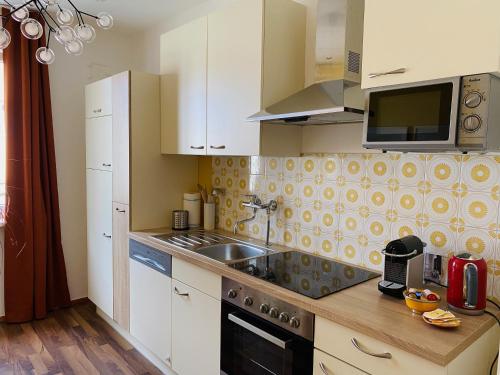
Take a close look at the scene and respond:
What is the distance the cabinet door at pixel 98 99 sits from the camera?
9.46ft

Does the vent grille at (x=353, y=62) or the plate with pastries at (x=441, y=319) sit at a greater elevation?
the vent grille at (x=353, y=62)

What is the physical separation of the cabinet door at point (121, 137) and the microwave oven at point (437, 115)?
176 centimetres

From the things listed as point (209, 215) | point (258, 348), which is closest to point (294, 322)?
point (258, 348)

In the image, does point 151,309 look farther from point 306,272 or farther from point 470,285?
point 470,285

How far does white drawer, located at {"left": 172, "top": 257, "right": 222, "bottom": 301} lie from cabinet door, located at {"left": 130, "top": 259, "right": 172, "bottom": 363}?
139 mm

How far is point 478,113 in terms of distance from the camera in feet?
3.98

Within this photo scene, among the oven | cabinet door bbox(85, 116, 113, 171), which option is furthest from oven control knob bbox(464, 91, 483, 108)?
cabinet door bbox(85, 116, 113, 171)

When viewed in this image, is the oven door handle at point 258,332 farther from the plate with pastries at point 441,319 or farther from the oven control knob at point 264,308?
the plate with pastries at point 441,319

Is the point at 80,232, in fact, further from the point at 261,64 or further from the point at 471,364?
the point at 471,364

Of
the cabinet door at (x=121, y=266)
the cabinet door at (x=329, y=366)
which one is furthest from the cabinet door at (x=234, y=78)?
the cabinet door at (x=329, y=366)

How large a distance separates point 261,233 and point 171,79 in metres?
1.26

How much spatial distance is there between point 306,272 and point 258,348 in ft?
1.41

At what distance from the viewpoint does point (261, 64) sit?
1980 mm

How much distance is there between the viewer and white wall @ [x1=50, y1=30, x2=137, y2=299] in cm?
336
